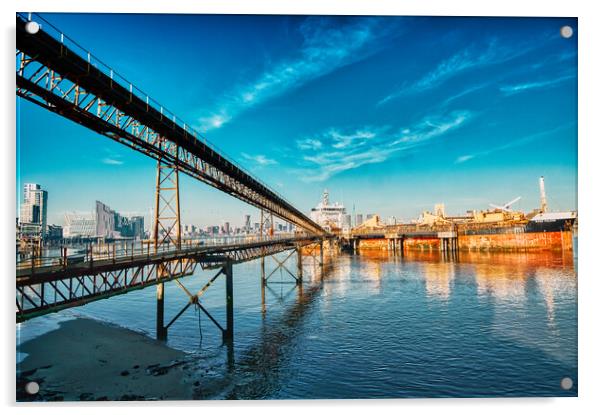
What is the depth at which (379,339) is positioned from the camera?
→ 1959 centimetres

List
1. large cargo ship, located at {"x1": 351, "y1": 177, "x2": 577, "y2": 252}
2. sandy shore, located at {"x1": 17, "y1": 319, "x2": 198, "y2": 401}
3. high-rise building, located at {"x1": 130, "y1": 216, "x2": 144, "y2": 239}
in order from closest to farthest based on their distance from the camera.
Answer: sandy shore, located at {"x1": 17, "y1": 319, "x2": 198, "y2": 401} < high-rise building, located at {"x1": 130, "y1": 216, "x2": 144, "y2": 239} < large cargo ship, located at {"x1": 351, "y1": 177, "x2": 577, "y2": 252}

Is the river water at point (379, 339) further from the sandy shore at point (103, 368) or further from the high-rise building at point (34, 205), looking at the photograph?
the high-rise building at point (34, 205)

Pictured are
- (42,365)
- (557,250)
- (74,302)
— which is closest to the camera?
(74,302)

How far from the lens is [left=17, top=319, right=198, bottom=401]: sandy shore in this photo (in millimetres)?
12805

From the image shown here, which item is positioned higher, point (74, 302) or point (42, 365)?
point (74, 302)

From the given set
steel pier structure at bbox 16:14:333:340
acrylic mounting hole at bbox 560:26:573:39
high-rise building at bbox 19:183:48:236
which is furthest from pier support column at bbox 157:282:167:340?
acrylic mounting hole at bbox 560:26:573:39

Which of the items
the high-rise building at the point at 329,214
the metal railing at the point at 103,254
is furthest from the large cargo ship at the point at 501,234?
the metal railing at the point at 103,254

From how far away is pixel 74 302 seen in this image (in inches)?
410

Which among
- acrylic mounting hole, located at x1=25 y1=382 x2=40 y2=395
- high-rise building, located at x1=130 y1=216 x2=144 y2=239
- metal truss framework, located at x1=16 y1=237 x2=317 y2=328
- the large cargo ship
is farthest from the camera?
the large cargo ship

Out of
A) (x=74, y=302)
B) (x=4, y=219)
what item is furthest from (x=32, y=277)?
(x=4, y=219)

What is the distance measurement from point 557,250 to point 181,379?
292ft

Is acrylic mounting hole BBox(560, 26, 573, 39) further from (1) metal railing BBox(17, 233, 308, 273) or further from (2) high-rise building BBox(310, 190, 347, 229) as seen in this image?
(2) high-rise building BBox(310, 190, 347, 229)

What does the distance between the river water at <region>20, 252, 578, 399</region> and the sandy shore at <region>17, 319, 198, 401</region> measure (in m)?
1.38
